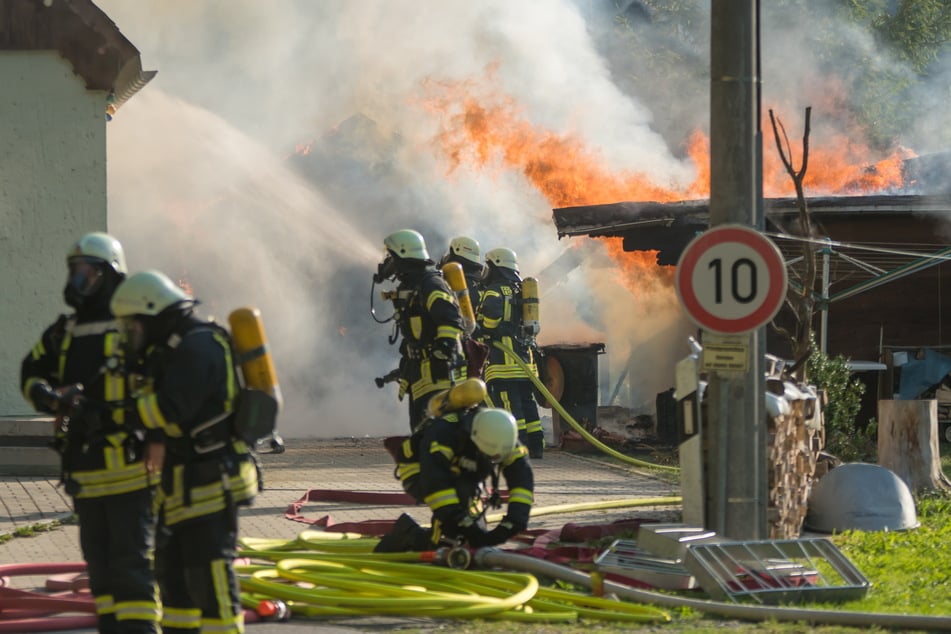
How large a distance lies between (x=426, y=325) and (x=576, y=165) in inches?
434

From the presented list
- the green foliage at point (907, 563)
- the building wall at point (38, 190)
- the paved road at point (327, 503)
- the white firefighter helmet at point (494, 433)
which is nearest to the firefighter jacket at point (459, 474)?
the white firefighter helmet at point (494, 433)

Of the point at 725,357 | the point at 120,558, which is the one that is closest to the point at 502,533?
the point at 725,357

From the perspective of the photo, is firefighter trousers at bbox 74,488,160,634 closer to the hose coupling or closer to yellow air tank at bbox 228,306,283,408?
yellow air tank at bbox 228,306,283,408

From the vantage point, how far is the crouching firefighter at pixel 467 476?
26.4 ft

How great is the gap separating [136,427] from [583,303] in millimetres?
17885

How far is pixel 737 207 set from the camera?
8.28 metres

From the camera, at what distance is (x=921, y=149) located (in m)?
36.2

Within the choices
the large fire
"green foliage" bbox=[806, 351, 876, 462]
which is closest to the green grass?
"green foliage" bbox=[806, 351, 876, 462]

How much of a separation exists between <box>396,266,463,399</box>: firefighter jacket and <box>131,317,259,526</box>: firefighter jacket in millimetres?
4545

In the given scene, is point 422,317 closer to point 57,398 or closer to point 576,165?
point 57,398

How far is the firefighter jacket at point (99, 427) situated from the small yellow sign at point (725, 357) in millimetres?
3446

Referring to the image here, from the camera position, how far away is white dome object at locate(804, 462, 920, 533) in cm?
1016

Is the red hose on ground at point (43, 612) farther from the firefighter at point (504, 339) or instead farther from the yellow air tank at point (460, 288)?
the firefighter at point (504, 339)

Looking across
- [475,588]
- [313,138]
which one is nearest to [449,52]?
[313,138]
